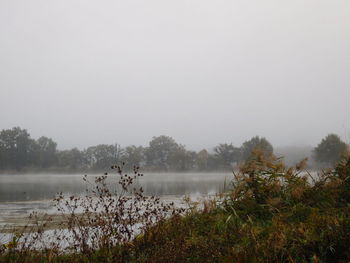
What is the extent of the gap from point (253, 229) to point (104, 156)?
89208mm

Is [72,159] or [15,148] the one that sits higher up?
[15,148]

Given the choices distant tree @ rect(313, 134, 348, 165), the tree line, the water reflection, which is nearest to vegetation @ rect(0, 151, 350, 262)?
the water reflection

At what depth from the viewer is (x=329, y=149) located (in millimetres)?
58531

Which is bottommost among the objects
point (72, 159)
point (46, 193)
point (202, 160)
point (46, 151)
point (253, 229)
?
point (46, 193)

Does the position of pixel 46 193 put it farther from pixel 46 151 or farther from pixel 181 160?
pixel 46 151

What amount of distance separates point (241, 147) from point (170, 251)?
84197mm

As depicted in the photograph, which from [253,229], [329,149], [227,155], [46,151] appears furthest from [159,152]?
[253,229]

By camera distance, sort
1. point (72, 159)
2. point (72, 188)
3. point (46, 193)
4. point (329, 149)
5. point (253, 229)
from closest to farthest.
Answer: point (253, 229)
point (46, 193)
point (72, 188)
point (329, 149)
point (72, 159)

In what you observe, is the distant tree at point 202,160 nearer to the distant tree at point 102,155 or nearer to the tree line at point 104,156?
the tree line at point 104,156

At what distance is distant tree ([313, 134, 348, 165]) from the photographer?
5759cm

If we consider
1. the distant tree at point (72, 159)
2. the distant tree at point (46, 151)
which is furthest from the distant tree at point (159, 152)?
the distant tree at point (46, 151)

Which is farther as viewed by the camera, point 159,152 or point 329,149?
point 159,152

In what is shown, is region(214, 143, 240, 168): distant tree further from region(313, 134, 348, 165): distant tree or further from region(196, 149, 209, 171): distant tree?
region(313, 134, 348, 165): distant tree

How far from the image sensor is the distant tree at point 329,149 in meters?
57.6
